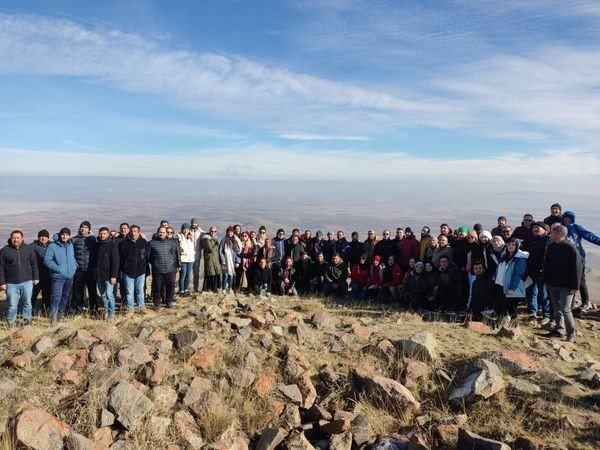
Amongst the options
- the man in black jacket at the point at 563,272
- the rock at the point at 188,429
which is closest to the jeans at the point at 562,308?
the man in black jacket at the point at 563,272

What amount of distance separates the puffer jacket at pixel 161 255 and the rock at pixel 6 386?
506 cm

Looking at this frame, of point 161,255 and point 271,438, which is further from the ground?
point 161,255

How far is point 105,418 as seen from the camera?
5.29m

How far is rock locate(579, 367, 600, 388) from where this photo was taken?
251 inches

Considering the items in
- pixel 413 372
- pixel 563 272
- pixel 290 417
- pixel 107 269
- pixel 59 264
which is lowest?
pixel 290 417

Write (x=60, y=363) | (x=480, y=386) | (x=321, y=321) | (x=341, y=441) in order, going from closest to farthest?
(x=341, y=441)
(x=480, y=386)
(x=60, y=363)
(x=321, y=321)

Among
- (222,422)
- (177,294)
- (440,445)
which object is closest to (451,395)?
(440,445)

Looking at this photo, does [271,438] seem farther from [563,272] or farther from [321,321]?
[563,272]

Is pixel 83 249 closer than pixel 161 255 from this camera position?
Yes

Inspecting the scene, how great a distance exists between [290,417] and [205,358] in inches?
73.2

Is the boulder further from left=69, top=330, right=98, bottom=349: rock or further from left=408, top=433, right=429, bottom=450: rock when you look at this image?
left=69, top=330, right=98, bottom=349: rock

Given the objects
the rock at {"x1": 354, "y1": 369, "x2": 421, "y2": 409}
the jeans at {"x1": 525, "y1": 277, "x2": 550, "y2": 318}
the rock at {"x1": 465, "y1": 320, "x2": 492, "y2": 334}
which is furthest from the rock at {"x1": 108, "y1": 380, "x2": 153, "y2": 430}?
the jeans at {"x1": 525, "y1": 277, "x2": 550, "y2": 318}

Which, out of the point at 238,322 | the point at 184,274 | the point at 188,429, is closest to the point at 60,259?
the point at 184,274

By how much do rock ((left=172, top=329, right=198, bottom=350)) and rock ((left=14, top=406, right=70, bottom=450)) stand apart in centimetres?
239
